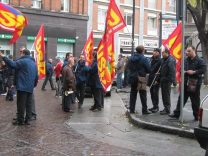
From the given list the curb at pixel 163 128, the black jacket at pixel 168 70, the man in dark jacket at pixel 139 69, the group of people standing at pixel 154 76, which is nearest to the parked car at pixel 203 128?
the curb at pixel 163 128

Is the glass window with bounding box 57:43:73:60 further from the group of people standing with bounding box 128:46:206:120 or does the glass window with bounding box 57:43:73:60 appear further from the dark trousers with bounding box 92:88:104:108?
the group of people standing with bounding box 128:46:206:120

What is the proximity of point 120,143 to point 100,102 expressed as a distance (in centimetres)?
A: 534

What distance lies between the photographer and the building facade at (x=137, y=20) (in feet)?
145

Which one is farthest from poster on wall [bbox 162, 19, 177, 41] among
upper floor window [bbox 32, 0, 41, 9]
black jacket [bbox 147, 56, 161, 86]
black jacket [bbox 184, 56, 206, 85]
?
upper floor window [bbox 32, 0, 41, 9]

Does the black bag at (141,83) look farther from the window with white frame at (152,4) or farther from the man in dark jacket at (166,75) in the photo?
the window with white frame at (152,4)

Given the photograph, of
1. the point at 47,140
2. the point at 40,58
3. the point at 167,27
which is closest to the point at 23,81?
the point at 47,140

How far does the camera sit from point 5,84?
64.4 ft

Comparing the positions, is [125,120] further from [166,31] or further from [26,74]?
[166,31]

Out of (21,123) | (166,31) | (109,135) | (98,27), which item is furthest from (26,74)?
(98,27)

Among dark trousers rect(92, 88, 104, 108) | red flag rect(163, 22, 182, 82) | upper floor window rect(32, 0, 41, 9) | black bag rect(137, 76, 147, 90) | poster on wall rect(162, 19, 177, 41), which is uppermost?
upper floor window rect(32, 0, 41, 9)

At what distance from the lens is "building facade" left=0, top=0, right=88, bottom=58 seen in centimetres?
3775

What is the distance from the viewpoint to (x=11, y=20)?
447 inches

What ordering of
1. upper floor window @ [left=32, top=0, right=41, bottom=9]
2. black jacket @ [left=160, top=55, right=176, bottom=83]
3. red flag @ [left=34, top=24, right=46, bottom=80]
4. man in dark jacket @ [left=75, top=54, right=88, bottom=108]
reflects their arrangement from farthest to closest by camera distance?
upper floor window @ [left=32, top=0, right=41, bottom=9] < man in dark jacket @ [left=75, top=54, right=88, bottom=108] < red flag @ [left=34, top=24, right=46, bottom=80] < black jacket @ [left=160, top=55, right=176, bottom=83]

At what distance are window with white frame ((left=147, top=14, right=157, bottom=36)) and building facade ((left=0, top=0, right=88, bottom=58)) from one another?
1001 centimetres
